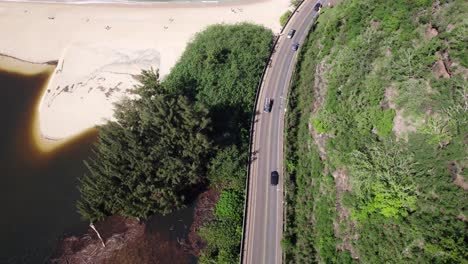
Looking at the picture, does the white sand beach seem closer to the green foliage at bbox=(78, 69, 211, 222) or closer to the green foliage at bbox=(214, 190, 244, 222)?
the green foliage at bbox=(78, 69, 211, 222)

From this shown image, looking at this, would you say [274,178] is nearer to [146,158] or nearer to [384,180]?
[384,180]

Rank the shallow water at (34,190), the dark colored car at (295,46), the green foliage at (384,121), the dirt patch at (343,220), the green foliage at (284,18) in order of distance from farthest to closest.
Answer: the green foliage at (284,18) < the dark colored car at (295,46) < the shallow water at (34,190) < the green foliage at (384,121) < the dirt patch at (343,220)

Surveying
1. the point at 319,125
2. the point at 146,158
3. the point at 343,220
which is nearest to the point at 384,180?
the point at 343,220

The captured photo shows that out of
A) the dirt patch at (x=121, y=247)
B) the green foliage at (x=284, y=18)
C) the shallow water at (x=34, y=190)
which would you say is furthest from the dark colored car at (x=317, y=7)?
the dirt patch at (x=121, y=247)

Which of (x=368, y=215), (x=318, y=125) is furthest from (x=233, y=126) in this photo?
(x=368, y=215)

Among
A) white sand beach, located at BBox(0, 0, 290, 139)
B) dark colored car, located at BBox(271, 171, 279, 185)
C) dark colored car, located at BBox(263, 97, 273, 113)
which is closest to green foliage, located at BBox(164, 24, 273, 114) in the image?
dark colored car, located at BBox(263, 97, 273, 113)

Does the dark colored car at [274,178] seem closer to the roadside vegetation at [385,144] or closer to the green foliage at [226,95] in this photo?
the roadside vegetation at [385,144]

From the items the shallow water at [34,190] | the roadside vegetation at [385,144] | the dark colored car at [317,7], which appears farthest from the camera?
the dark colored car at [317,7]
